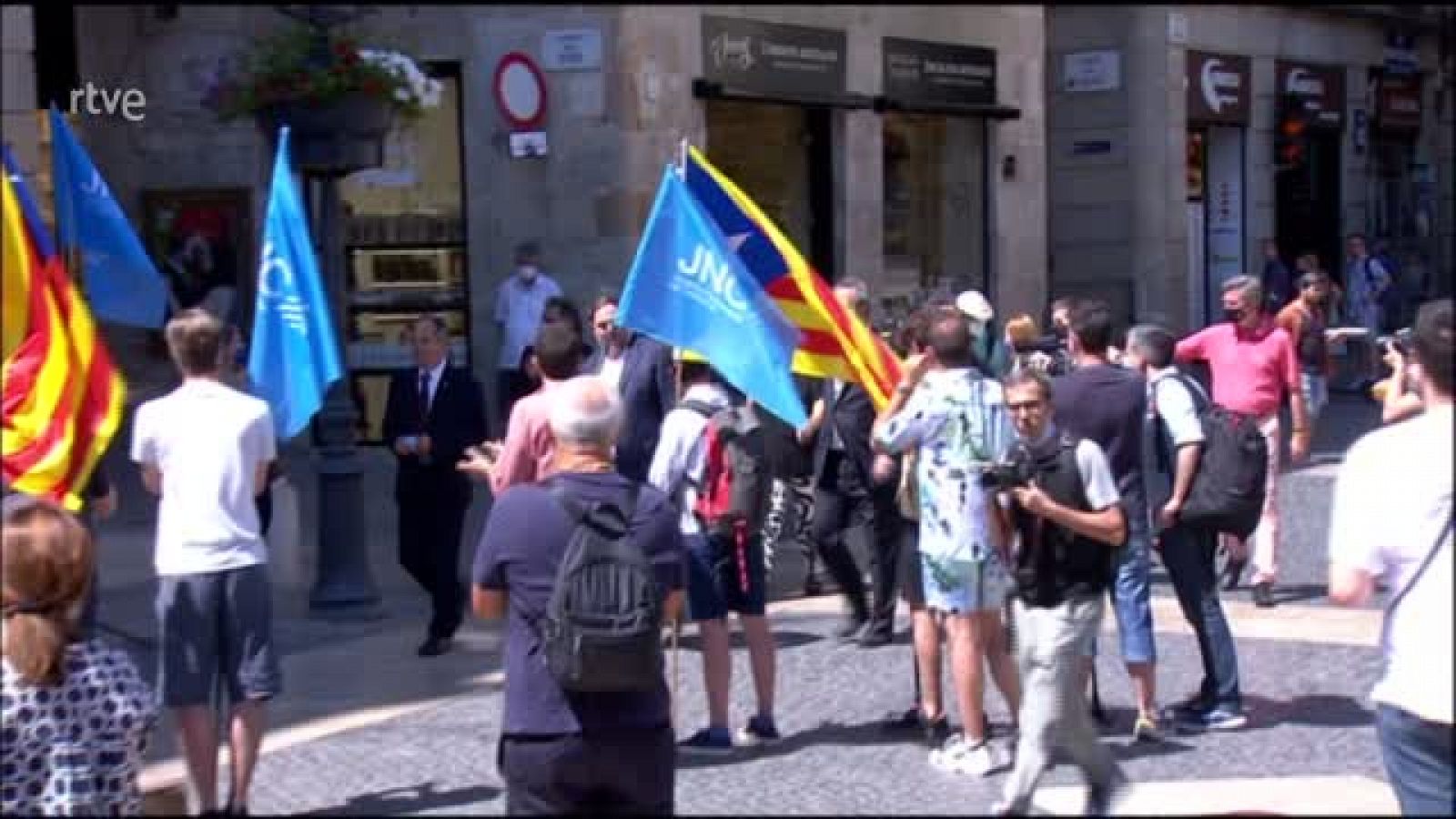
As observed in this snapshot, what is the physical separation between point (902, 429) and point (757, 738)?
1530 millimetres

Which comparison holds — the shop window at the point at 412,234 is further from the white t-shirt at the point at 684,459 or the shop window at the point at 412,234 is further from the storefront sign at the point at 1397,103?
the storefront sign at the point at 1397,103

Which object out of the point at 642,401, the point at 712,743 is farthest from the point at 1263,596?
the point at 712,743

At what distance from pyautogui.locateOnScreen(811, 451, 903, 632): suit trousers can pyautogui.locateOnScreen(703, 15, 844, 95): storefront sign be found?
1123cm

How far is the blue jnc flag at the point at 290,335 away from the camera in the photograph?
30.2ft

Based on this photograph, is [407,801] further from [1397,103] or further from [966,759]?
[1397,103]

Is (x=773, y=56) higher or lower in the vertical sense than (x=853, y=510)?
higher

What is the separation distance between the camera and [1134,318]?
3073 centimetres

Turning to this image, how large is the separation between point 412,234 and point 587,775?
16.3 metres

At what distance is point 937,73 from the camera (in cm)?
2625

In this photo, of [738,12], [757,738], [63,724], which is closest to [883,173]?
[738,12]

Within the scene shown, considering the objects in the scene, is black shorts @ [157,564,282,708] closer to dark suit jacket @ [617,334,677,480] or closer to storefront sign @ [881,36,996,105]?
dark suit jacket @ [617,334,677,480]

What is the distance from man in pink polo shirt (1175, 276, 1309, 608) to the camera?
13250 millimetres

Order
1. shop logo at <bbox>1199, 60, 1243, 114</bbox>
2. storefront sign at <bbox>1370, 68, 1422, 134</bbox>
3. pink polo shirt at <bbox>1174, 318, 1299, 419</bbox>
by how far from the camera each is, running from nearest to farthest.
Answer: pink polo shirt at <bbox>1174, 318, 1299, 419</bbox> < shop logo at <bbox>1199, 60, 1243, 114</bbox> < storefront sign at <bbox>1370, 68, 1422, 134</bbox>

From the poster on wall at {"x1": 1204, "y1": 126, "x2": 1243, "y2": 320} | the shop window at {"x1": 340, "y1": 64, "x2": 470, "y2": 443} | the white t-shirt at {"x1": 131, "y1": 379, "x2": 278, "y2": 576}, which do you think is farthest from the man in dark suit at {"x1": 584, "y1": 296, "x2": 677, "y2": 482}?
the poster on wall at {"x1": 1204, "y1": 126, "x2": 1243, "y2": 320}
